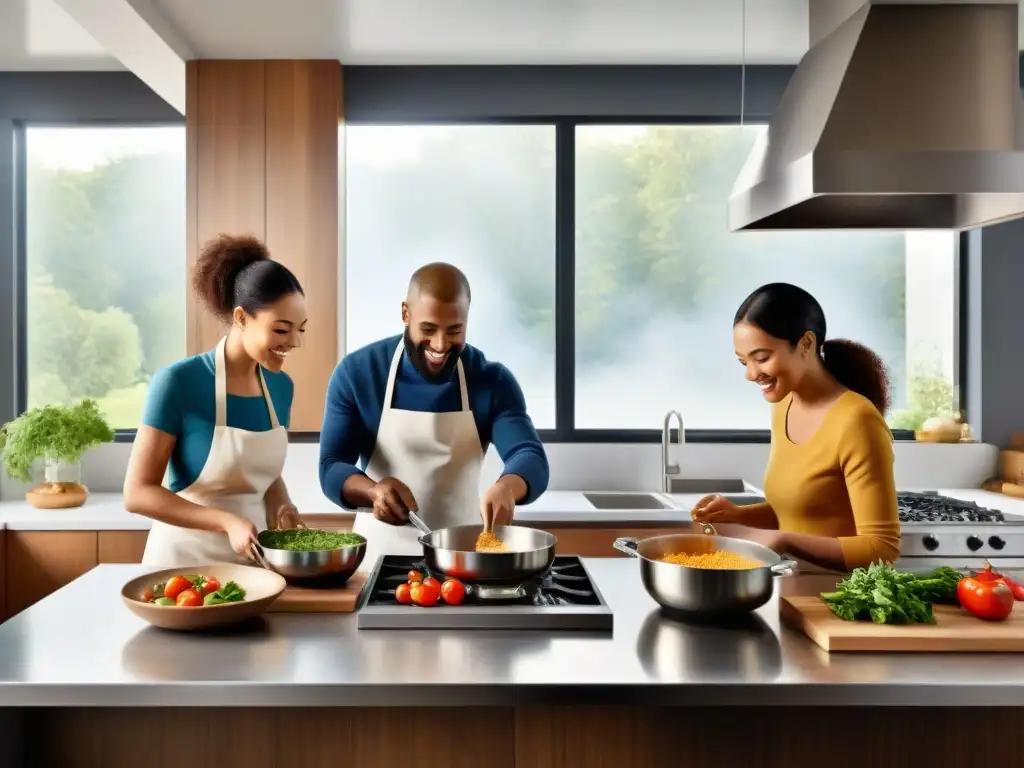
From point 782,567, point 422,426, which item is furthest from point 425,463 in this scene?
point 782,567

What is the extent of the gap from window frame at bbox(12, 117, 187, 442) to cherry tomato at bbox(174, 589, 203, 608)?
9.64 ft

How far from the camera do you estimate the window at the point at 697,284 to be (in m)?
4.23

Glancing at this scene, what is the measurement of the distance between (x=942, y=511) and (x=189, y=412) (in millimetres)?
2980

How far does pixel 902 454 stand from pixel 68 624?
3943mm

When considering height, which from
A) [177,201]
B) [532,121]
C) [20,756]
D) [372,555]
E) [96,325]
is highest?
[532,121]

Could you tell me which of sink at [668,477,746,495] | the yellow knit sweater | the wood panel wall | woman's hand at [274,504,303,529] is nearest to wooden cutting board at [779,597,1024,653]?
the yellow knit sweater

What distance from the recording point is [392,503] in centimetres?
214

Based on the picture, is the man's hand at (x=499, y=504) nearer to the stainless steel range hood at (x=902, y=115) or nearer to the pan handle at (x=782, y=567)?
the pan handle at (x=782, y=567)

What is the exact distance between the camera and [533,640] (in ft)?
5.28

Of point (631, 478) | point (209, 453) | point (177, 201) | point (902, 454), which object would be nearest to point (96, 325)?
point (177, 201)

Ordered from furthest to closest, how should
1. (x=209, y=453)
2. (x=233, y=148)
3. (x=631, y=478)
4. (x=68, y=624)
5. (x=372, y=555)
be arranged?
(x=631, y=478)
(x=233, y=148)
(x=372, y=555)
(x=209, y=453)
(x=68, y=624)

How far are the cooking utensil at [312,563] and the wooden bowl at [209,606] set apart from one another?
0.03m

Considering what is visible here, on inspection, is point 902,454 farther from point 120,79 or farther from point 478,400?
point 120,79

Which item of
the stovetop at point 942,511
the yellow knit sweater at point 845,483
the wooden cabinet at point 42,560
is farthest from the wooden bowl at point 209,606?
Result: the stovetop at point 942,511
